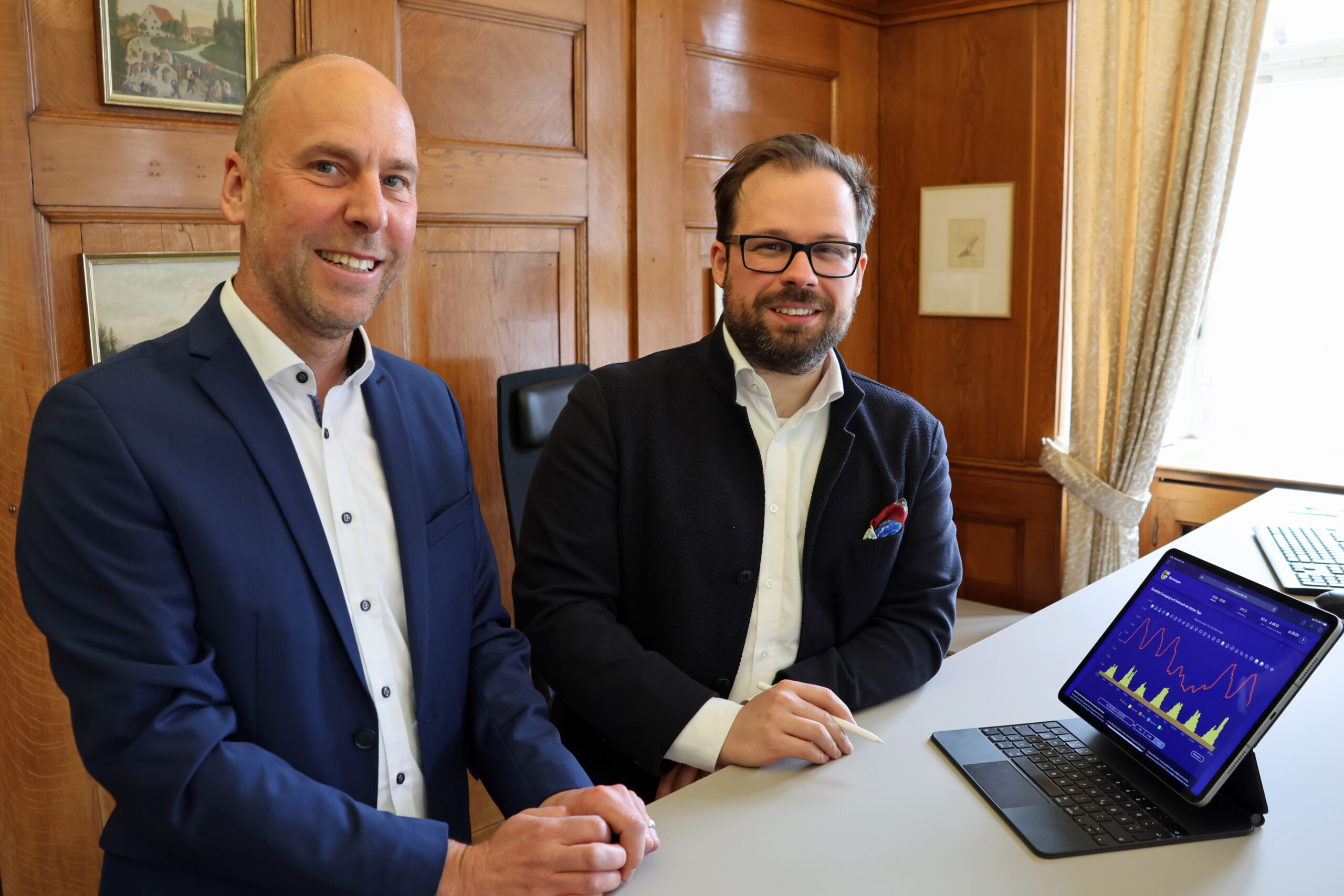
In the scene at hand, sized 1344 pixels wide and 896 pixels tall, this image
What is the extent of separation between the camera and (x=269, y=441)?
1.23m

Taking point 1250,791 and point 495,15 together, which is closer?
point 1250,791

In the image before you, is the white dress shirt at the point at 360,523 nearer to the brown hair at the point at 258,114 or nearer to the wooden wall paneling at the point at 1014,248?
the brown hair at the point at 258,114

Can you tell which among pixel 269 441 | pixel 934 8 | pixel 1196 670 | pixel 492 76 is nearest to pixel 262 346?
pixel 269 441

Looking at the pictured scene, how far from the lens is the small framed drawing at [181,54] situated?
2.12m

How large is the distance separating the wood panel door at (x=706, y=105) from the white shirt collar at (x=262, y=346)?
205cm

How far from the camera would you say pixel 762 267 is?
1690 mm

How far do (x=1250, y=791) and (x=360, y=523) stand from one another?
114cm

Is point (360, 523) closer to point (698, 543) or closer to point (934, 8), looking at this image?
point (698, 543)

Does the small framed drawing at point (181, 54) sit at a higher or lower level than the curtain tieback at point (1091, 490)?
higher

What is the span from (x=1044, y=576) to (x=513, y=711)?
310 centimetres

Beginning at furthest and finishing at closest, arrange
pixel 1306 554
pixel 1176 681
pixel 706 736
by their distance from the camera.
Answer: pixel 1306 554 < pixel 706 736 < pixel 1176 681

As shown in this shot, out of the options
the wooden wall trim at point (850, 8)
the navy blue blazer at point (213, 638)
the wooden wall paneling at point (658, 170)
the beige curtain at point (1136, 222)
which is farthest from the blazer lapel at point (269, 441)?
the beige curtain at point (1136, 222)

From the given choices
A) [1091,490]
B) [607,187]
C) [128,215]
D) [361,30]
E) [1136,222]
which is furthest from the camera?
[1091,490]

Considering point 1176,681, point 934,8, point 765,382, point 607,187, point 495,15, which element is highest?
point 934,8
